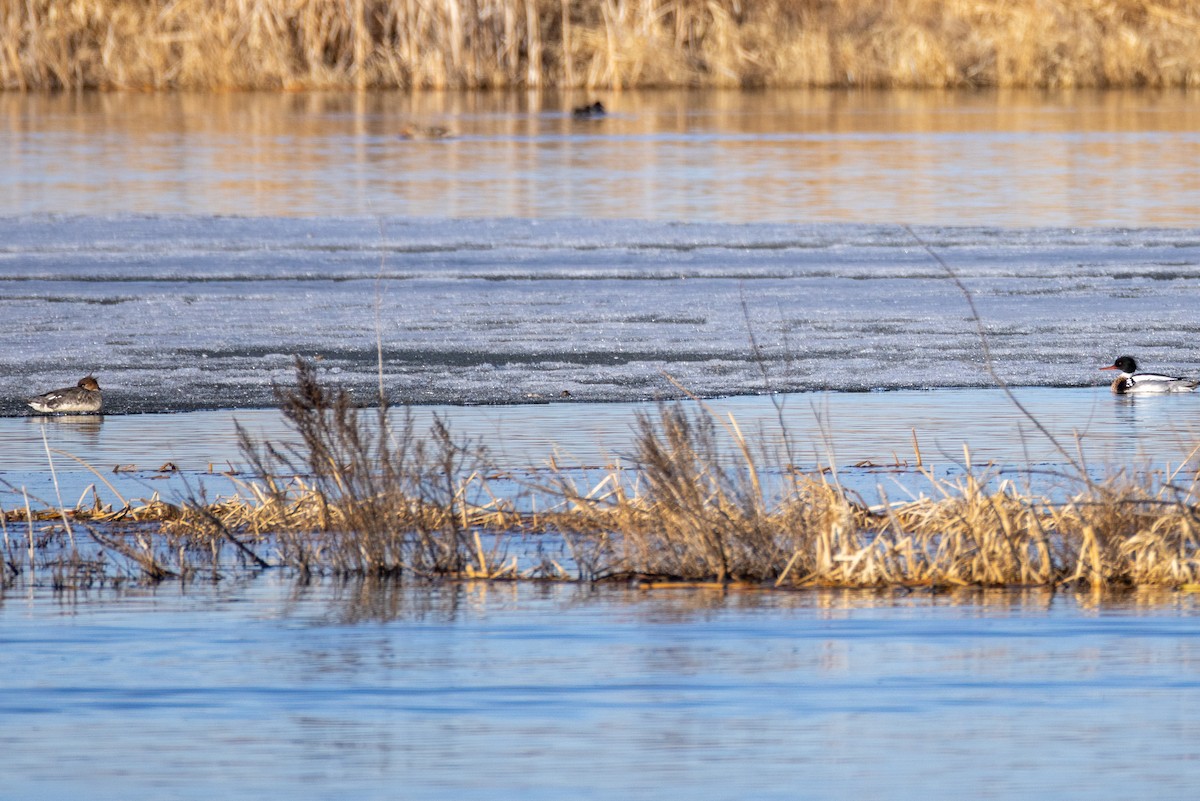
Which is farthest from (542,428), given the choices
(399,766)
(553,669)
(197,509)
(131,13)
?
(131,13)

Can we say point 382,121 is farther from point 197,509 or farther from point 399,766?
point 399,766

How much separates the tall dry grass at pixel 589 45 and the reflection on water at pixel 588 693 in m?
35.0

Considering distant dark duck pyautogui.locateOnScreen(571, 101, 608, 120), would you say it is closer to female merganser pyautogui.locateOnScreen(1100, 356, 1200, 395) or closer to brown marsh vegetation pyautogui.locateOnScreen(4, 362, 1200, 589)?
female merganser pyautogui.locateOnScreen(1100, 356, 1200, 395)

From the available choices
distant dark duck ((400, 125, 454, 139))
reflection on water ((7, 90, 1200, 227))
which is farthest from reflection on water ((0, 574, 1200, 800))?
distant dark duck ((400, 125, 454, 139))

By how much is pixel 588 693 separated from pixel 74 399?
521 centimetres

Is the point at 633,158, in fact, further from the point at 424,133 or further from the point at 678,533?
the point at 678,533

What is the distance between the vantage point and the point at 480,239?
1891 centimetres

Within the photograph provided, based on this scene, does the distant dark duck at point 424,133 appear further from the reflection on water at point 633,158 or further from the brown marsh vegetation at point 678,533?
the brown marsh vegetation at point 678,533

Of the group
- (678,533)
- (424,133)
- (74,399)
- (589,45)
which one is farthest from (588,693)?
(589,45)

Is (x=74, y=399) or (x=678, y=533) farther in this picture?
(x=74, y=399)

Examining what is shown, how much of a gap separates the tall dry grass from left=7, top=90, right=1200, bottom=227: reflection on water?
136 cm

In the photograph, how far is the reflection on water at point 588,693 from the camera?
5027 mm

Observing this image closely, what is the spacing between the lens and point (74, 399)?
10.3m

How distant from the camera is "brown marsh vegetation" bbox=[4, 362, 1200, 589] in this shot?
6910 mm
